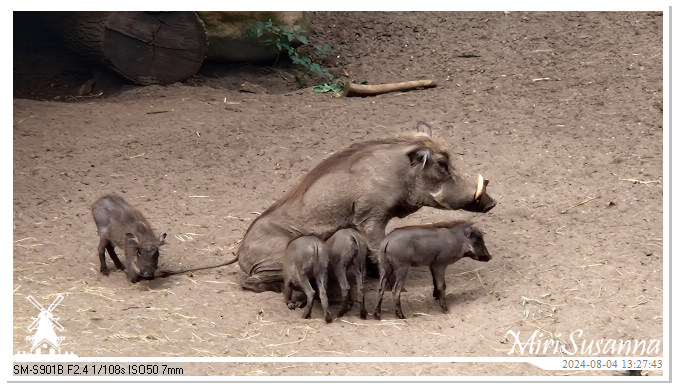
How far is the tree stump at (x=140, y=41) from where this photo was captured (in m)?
11.4

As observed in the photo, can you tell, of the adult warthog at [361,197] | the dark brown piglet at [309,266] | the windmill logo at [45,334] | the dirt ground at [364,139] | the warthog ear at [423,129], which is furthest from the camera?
the warthog ear at [423,129]

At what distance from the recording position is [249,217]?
8.91 m

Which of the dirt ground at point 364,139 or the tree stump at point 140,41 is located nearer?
Result: the dirt ground at point 364,139

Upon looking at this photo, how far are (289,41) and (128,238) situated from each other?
5.58 metres

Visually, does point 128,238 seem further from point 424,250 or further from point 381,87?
point 381,87

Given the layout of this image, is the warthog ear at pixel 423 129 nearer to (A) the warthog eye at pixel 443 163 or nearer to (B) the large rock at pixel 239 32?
A: (A) the warthog eye at pixel 443 163

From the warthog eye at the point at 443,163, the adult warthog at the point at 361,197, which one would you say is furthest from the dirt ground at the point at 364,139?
the warthog eye at the point at 443,163

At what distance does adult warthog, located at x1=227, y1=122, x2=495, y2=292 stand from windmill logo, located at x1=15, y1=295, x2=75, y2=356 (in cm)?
164

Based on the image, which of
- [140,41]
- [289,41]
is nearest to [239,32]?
[289,41]

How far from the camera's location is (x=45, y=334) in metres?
6.14

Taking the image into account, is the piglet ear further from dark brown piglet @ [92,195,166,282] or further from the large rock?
the large rock

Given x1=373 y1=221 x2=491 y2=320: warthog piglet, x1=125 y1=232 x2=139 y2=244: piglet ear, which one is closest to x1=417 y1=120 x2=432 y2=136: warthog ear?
x1=373 y1=221 x2=491 y2=320: warthog piglet

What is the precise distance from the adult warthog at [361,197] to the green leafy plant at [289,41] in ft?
16.1
